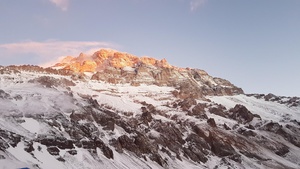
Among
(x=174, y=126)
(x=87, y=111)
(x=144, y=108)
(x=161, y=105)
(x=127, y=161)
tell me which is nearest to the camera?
(x=127, y=161)

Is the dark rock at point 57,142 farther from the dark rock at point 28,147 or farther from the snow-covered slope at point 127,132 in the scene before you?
the dark rock at point 28,147

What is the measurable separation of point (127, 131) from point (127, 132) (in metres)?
0.49

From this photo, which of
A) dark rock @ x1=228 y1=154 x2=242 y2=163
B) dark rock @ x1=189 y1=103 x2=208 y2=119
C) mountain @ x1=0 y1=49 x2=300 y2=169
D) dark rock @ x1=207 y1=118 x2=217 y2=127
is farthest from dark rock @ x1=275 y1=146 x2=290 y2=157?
dark rock @ x1=189 y1=103 x2=208 y2=119

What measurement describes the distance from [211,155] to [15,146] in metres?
58.3

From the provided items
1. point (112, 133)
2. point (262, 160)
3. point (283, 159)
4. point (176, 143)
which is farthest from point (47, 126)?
point (283, 159)

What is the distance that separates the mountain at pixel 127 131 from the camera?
6875 cm

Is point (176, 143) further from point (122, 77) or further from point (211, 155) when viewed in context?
point (122, 77)

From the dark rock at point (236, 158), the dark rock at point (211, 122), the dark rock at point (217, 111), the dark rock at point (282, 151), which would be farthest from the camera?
the dark rock at point (217, 111)

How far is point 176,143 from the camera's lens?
98.5 meters

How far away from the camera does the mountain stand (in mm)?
68750

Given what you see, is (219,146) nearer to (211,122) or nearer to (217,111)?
(211,122)

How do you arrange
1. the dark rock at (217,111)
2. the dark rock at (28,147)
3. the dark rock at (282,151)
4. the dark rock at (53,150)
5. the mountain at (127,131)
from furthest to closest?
1. the dark rock at (217,111)
2. the dark rock at (282,151)
3. the mountain at (127,131)
4. the dark rock at (53,150)
5. the dark rock at (28,147)

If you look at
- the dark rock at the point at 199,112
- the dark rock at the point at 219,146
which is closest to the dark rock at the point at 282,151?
the dark rock at the point at 219,146

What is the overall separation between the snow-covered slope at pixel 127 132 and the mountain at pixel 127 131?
0.22 m
